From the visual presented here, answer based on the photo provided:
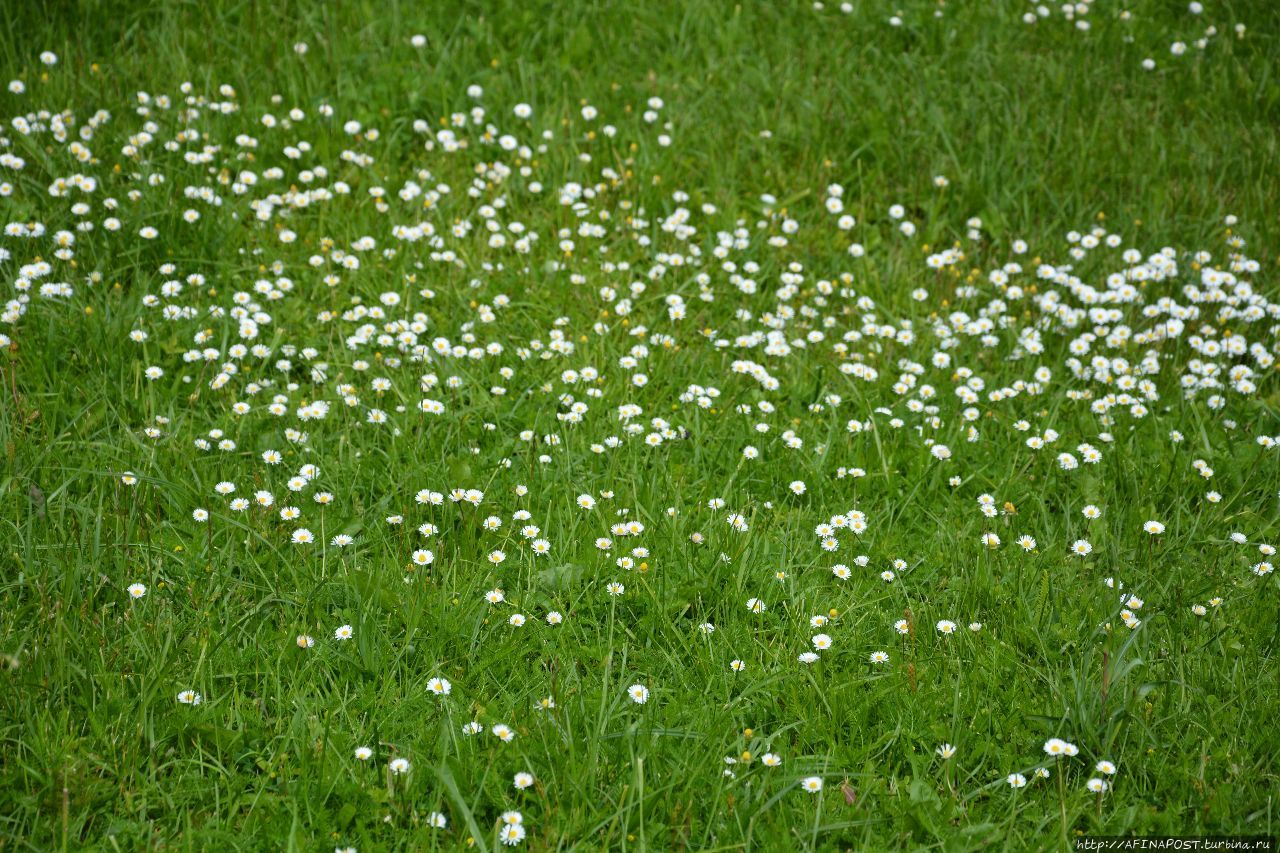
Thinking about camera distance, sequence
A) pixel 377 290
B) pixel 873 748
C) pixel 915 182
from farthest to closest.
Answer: pixel 915 182
pixel 377 290
pixel 873 748

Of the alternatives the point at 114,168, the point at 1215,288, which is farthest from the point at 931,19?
the point at 114,168

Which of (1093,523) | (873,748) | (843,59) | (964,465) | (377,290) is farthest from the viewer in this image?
(843,59)

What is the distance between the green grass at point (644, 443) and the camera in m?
2.75

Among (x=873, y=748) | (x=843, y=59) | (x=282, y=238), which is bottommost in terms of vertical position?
(x=873, y=748)

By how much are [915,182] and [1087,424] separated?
1.85 meters

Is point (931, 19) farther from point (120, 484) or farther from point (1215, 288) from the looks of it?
point (120, 484)

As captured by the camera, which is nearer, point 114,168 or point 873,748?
point 873,748

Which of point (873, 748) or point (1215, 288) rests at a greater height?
point (1215, 288)

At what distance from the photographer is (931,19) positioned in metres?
6.48

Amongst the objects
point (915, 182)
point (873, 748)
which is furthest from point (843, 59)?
point (873, 748)

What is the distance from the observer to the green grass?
2754 millimetres

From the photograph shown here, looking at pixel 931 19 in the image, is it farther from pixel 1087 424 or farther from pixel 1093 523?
pixel 1093 523

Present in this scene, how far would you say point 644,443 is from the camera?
4023mm

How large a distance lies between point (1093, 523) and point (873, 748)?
1370 millimetres
